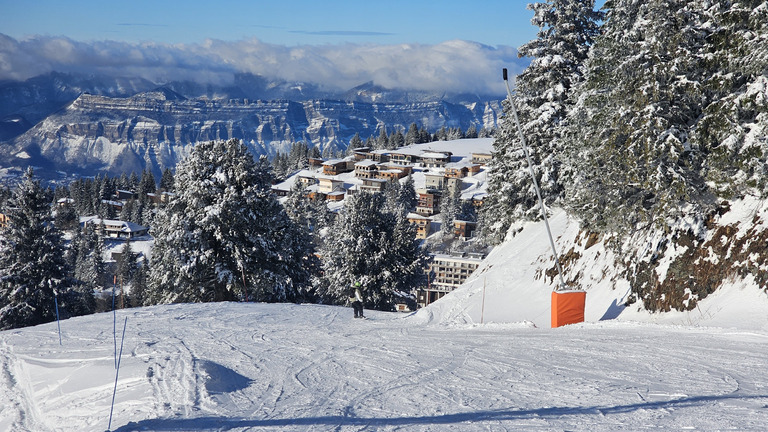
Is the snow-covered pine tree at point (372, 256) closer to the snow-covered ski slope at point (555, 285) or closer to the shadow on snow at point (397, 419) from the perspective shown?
the snow-covered ski slope at point (555, 285)

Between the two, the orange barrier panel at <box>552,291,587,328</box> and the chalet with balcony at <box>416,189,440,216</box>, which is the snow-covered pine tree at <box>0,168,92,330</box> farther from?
the chalet with balcony at <box>416,189,440,216</box>

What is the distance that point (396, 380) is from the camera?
420 inches

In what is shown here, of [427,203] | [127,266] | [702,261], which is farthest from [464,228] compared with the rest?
[702,261]

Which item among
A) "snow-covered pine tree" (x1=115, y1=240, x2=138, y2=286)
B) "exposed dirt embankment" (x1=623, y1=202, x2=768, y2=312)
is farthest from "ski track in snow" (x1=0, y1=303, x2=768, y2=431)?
"snow-covered pine tree" (x1=115, y1=240, x2=138, y2=286)

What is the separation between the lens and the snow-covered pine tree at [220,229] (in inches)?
1312

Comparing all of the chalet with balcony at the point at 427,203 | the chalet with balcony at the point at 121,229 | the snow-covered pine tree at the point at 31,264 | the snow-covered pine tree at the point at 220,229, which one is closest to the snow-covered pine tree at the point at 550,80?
the snow-covered pine tree at the point at 220,229

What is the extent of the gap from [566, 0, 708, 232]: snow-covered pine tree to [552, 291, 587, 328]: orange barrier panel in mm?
3430

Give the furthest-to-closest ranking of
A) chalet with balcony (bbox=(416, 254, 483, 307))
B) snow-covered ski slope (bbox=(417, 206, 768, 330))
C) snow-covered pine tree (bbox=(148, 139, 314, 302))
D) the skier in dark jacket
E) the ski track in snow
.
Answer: chalet with balcony (bbox=(416, 254, 483, 307)) → snow-covered pine tree (bbox=(148, 139, 314, 302)) → the skier in dark jacket → snow-covered ski slope (bbox=(417, 206, 768, 330)) → the ski track in snow

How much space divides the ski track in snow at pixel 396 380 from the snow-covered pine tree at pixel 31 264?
19679 millimetres

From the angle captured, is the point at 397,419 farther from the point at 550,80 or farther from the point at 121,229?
the point at 121,229

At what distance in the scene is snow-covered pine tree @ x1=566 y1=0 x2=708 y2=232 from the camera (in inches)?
711

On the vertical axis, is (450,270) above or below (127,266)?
above

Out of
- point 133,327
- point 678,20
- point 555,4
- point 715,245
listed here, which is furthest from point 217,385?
point 555,4

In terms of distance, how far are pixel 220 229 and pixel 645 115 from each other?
22.7 metres
